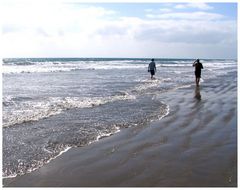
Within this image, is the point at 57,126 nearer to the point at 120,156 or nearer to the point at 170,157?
the point at 120,156

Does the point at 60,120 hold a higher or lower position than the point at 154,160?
higher

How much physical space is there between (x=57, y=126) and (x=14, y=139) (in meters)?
1.46

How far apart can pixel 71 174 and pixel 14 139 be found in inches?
103

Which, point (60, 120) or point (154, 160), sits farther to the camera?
point (60, 120)

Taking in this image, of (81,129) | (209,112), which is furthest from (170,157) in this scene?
(209,112)

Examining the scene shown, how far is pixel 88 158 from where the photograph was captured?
6457mm

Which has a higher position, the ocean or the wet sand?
the ocean

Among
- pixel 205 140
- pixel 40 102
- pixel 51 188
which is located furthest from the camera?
pixel 40 102

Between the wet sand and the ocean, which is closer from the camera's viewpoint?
the wet sand

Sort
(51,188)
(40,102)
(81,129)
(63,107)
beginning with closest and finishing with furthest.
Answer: (51,188)
(81,129)
(63,107)
(40,102)

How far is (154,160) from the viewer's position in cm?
625

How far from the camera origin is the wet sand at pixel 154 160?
17.4ft

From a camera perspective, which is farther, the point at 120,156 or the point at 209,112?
the point at 209,112

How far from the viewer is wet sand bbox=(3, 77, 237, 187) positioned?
17.4 feet
